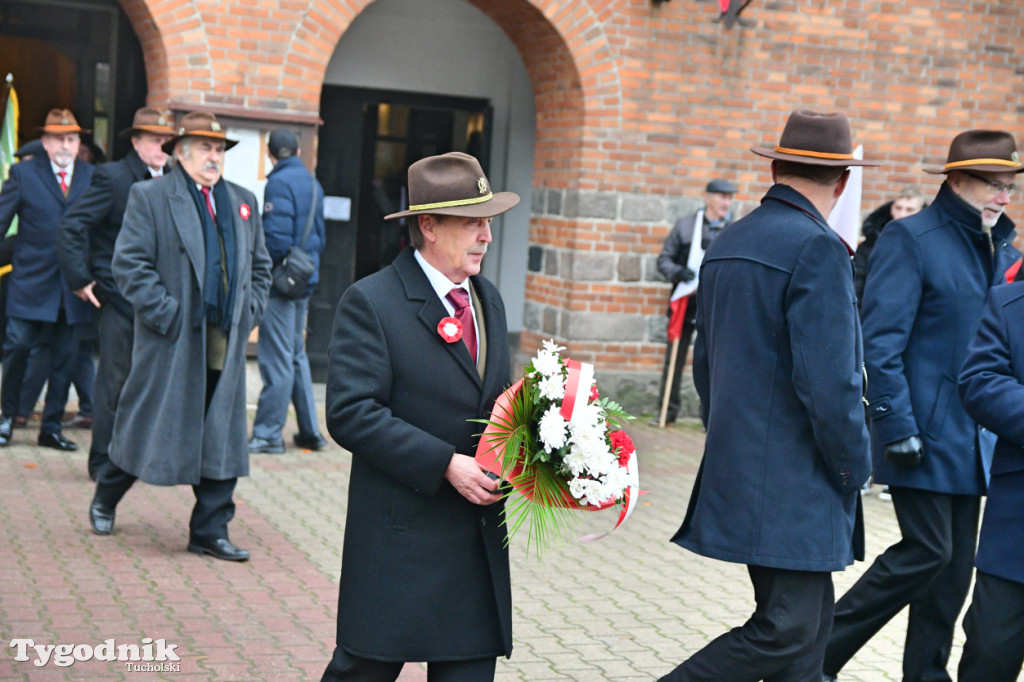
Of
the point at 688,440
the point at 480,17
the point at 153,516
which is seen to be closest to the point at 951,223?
the point at 153,516

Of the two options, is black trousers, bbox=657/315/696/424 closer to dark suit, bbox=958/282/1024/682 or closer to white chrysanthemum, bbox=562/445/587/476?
dark suit, bbox=958/282/1024/682

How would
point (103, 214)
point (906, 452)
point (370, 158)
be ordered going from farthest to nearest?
1. point (370, 158)
2. point (103, 214)
3. point (906, 452)

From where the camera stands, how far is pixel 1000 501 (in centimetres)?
414

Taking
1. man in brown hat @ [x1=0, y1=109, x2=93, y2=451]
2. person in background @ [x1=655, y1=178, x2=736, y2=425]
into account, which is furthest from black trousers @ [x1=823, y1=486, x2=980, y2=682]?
person in background @ [x1=655, y1=178, x2=736, y2=425]

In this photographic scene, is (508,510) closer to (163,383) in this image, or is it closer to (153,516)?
(163,383)

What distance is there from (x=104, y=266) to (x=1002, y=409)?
5.36 m

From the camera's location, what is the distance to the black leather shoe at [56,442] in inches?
334

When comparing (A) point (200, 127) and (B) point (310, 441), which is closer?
(A) point (200, 127)

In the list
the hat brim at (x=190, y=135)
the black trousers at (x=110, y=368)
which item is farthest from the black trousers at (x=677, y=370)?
the hat brim at (x=190, y=135)

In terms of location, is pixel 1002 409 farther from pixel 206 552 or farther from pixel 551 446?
pixel 206 552

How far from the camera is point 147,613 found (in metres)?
5.43

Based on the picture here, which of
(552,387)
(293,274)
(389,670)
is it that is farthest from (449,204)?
(293,274)

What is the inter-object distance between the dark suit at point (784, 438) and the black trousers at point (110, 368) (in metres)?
4.15

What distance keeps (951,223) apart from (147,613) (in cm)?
362
